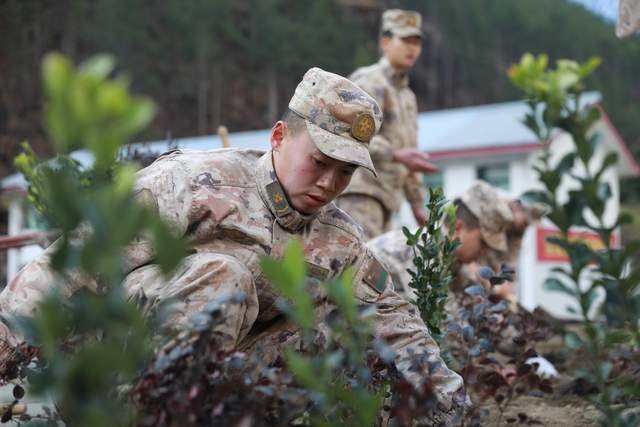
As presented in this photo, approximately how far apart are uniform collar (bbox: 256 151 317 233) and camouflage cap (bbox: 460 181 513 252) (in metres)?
2.38

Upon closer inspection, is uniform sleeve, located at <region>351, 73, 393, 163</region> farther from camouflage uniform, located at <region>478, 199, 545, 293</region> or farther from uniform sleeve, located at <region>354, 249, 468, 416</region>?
uniform sleeve, located at <region>354, 249, 468, 416</region>

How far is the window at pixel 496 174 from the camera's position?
755 inches

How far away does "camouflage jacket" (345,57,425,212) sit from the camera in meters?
6.18

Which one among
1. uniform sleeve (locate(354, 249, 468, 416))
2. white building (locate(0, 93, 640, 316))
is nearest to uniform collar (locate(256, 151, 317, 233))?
uniform sleeve (locate(354, 249, 468, 416))

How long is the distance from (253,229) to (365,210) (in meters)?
3.28

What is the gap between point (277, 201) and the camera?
303 centimetres

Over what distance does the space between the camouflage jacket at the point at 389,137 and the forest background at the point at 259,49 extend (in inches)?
894

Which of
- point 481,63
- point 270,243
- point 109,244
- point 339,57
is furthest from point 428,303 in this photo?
point 481,63

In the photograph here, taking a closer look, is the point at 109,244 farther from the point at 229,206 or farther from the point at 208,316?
the point at 229,206

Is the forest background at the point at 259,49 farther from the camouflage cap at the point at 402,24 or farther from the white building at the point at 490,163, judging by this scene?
the camouflage cap at the point at 402,24

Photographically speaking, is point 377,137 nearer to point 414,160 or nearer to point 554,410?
point 414,160

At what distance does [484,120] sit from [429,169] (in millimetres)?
16089

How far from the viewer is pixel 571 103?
1652mm

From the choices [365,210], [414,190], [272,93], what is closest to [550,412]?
[365,210]
